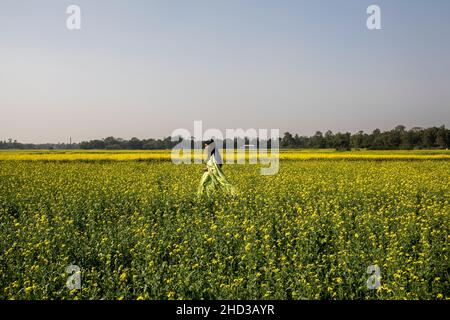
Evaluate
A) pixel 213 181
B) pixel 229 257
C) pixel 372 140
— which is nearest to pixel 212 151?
pixel 213 181

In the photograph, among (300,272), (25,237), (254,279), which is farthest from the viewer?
(25,237)

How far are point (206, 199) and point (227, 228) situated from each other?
12.8 feet

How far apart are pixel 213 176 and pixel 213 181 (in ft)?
0.51

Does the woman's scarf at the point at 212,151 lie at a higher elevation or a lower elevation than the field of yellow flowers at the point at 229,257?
higher

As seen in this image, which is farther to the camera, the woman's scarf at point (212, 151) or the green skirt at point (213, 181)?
the green skirt at point (213, 181)

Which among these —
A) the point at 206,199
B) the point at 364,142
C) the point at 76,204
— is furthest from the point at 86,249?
the point at 364,142

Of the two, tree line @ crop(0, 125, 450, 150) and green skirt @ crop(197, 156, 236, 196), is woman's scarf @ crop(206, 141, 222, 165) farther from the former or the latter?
tree line @ crop(0, 125, 450, 150)

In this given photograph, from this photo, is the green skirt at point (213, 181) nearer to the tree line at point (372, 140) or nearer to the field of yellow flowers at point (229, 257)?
the field of yellow flowers at point (229, 257)

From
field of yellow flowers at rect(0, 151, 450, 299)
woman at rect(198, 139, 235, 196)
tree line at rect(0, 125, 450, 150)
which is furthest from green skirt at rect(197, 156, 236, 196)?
tree line at rect(0, 125, 450, 150)

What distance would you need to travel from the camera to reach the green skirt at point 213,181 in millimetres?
12070

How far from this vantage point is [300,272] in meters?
6.00

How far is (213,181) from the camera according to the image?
12188mm

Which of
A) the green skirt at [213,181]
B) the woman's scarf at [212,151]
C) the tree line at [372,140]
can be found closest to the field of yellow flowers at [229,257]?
the green skirt at [213,181]
